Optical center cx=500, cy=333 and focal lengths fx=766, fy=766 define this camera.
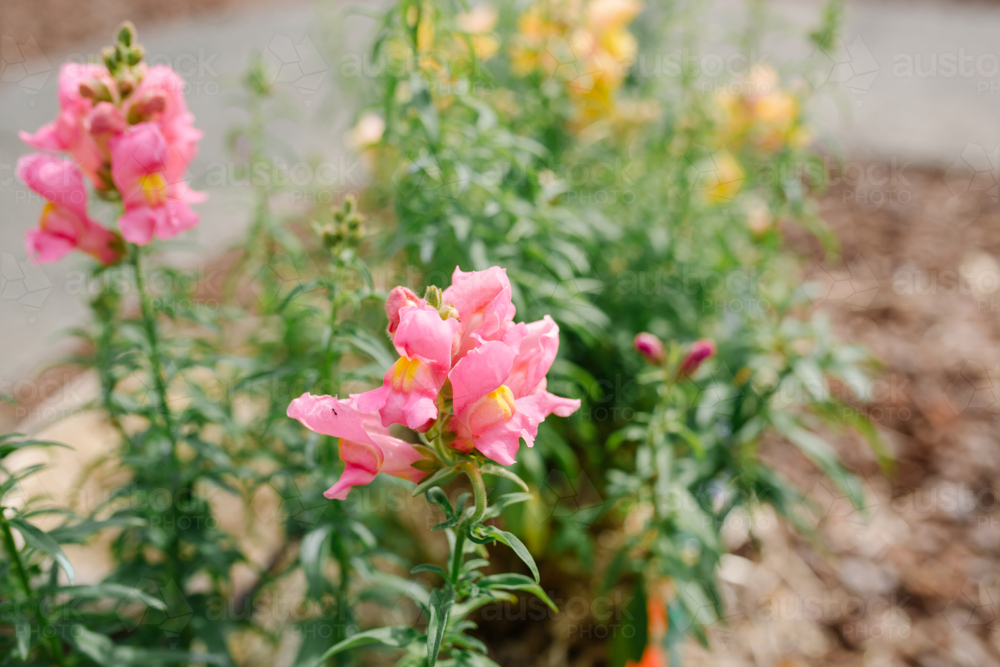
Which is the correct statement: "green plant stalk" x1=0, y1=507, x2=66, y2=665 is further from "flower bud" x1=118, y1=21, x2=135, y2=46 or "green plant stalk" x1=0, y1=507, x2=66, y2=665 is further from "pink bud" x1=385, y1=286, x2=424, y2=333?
"flower bud" x1=118, y1=21, x2=135, y2=46

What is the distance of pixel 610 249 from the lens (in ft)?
7.22

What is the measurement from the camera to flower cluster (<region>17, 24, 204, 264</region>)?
127cm

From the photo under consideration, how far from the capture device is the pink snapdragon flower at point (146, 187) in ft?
4.11

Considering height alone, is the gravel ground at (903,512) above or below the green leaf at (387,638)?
below

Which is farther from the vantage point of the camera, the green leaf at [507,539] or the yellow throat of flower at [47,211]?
the yellow throat of flower at [47,211]

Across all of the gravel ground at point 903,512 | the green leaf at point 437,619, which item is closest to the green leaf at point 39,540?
the green leaf at point 437,619

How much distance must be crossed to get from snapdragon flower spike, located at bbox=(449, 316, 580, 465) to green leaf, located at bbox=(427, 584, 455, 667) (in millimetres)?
212

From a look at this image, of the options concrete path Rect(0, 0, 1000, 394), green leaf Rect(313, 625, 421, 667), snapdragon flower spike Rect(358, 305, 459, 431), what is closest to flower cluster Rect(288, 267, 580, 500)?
snapdragon flower spike Rect(358, 305, 459, 431)

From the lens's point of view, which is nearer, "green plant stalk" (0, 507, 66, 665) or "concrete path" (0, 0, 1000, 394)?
"green plant stalk" (0, 507, 66, 665)

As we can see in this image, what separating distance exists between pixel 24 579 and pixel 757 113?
6.94 ft

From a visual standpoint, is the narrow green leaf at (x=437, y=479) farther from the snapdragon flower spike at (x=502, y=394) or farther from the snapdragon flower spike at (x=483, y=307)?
the snapdragon flower spike at (x=483, y=307)

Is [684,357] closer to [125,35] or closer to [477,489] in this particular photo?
[477,489]

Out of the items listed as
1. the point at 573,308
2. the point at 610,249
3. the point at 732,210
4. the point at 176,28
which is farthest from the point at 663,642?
the point at 176,28

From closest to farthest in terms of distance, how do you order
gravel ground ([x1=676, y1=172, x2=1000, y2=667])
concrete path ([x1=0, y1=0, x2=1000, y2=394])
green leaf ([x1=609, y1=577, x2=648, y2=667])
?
green leaf ([x1=609, y1=577, x2=648, y2=667])
gravel ground ([x1=676, y1=172, x2=1000, y2=667])
concrete path ([x1=0, y1=0, x2=1000, y2=394])
